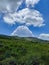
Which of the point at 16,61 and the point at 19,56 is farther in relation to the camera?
the point at 19,56

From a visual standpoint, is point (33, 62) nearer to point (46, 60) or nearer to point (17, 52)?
point (46, 60)

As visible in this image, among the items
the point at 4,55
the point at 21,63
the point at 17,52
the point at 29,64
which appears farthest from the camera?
the point at 17,52

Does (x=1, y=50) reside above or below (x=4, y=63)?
above

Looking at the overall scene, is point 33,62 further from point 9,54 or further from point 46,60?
point 9,54

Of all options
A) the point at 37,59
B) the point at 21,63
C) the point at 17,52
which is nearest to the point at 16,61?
the point at 21,63

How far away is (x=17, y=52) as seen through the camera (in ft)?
518

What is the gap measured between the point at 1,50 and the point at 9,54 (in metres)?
9.14

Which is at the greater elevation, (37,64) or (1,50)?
(1,50)

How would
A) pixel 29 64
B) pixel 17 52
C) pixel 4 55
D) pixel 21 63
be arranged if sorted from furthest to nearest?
pixel 17 52 → pixel 4 55 → pixel 21 63 → pixel 29 64

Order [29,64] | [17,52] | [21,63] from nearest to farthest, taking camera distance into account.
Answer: [29,64] < [21,63] < [17,52]

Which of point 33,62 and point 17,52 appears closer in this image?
point 33,62

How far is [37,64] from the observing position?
410 feet

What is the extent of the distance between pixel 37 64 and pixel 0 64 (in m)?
20.0

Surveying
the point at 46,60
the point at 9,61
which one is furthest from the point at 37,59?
the point at 9,61
